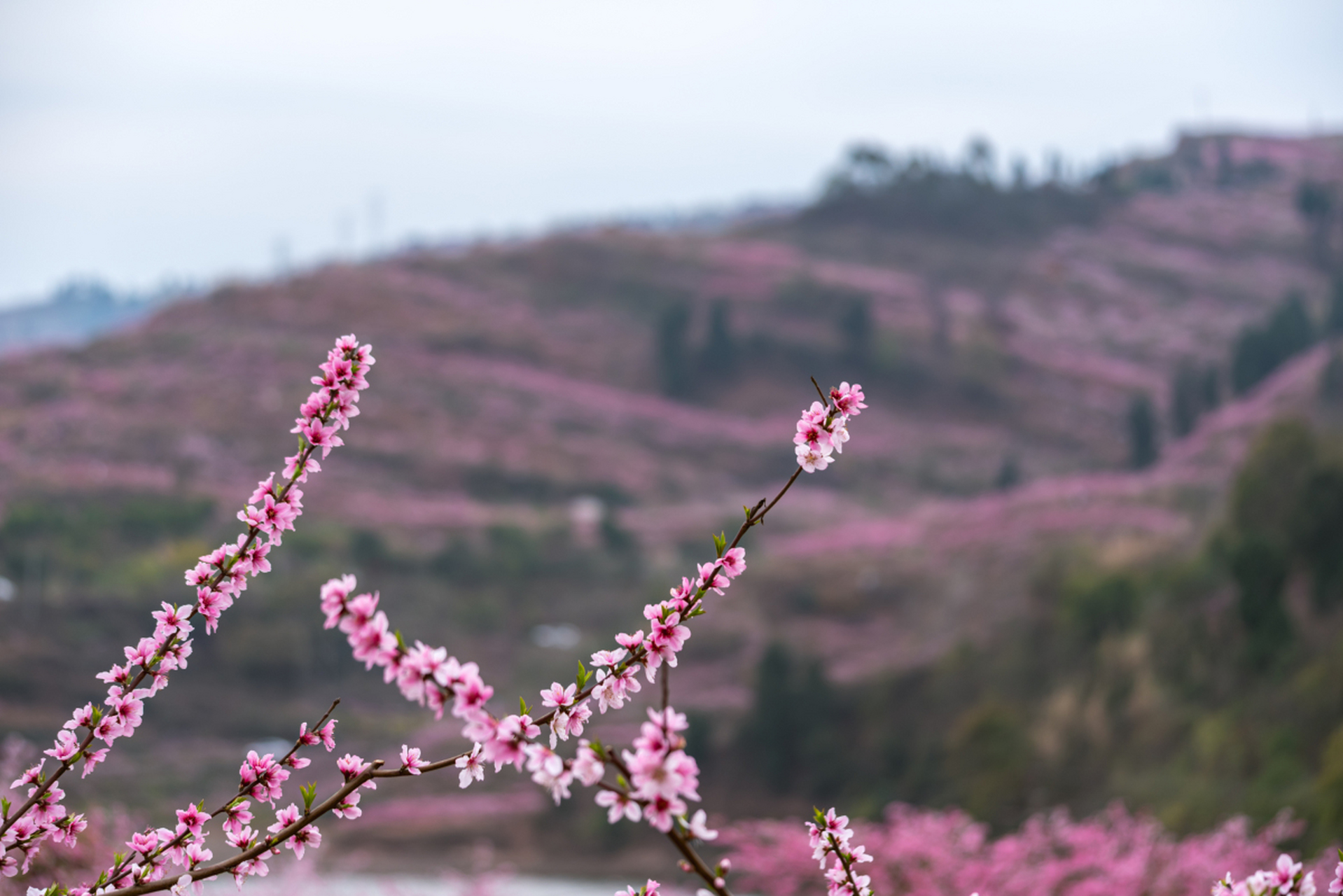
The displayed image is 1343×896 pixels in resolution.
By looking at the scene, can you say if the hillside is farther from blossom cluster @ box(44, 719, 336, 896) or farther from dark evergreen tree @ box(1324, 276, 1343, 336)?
blossom cluster @ box(44, 719, 336, 896)

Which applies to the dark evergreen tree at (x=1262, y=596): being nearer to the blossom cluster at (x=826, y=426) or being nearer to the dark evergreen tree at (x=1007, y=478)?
the blossom cluster at (x=826, y=426)

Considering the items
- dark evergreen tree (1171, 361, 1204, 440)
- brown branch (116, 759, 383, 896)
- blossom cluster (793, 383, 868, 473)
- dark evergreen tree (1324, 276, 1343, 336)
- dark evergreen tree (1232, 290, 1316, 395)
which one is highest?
blossom cluster (793, 383, 868, 473)

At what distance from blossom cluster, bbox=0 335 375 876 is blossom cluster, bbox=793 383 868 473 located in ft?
2.73

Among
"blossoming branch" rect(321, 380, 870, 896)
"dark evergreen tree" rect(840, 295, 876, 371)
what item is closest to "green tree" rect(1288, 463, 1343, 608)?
"blossoming branch" rect(321, 380, 870, 896)

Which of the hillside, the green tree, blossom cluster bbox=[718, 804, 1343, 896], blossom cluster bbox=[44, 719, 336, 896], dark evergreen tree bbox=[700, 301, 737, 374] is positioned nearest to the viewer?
blossom cluster bbox=[44, 719, 336, 896]

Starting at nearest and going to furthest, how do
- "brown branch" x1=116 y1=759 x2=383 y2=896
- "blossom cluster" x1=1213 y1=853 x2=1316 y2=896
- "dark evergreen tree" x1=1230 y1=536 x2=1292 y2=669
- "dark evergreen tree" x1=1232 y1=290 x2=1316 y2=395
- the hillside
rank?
"blossom cluster" x1=1213 y1=853 x2=1316 y2=896 < "brown branch" x1=116 y1=759 x2=383 y2=896 < "dark evergreen tree" x1=1230 y1=536 x2=1292 y2=669 < the hillside < "dark evergreen tree" x1=1232 y1=290 x2=1316 y2=395

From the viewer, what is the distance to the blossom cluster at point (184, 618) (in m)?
2.54

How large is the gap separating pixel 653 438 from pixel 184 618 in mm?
32697

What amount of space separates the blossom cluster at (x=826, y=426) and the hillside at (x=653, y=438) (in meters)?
15.8

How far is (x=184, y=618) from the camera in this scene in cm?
266

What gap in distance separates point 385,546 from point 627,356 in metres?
15.7

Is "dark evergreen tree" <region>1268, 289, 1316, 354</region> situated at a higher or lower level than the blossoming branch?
lower

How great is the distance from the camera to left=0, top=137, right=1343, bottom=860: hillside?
22.0 meters

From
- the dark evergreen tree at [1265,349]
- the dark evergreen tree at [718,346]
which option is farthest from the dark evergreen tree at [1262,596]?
the dark evergreen tree at [718,346]
